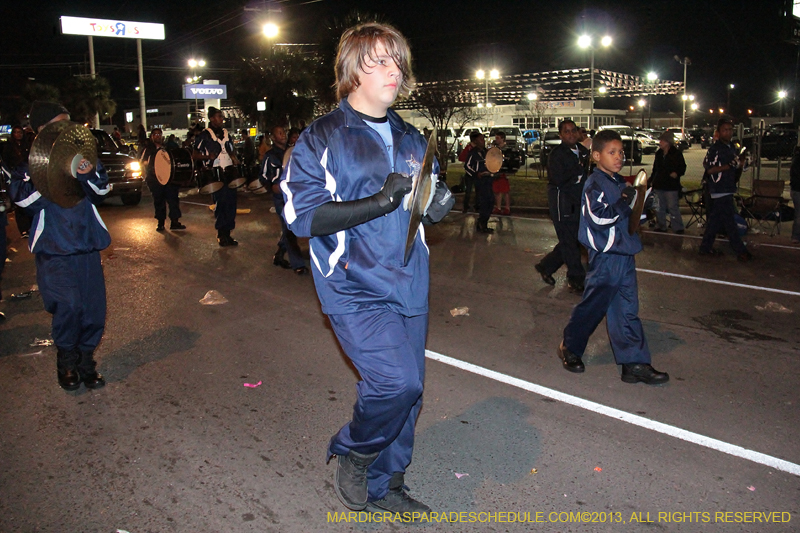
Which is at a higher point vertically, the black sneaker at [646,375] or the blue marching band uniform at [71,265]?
the blue marching band uniform at [71,265]

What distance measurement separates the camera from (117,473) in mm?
3758

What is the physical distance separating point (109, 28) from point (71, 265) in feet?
158

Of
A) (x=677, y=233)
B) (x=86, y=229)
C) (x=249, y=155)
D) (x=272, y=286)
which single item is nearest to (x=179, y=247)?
(x=272, y=286)

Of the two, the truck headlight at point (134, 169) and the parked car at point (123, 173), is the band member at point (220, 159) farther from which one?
the truck headlight at point (134, 169)

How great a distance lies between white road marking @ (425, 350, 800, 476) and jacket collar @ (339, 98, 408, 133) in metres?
2.54

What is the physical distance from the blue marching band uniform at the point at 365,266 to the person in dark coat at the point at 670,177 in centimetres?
1027

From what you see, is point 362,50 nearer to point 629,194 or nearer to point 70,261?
point 629,194

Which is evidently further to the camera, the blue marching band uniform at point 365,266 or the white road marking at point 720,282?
the white road marking at point 720,282

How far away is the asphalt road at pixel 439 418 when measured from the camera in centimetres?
339

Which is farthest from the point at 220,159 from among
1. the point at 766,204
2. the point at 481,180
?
the point at 766,204

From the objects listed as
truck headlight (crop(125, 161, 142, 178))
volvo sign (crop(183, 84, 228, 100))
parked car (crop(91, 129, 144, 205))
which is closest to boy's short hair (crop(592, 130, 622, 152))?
parked car (crop(91, 129, 144, 205))

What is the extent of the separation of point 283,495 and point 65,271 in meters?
2.60

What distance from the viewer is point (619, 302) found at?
198 inches

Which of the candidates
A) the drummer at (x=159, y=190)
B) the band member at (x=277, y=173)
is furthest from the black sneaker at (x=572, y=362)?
the drummer at (x=159, y=190)
